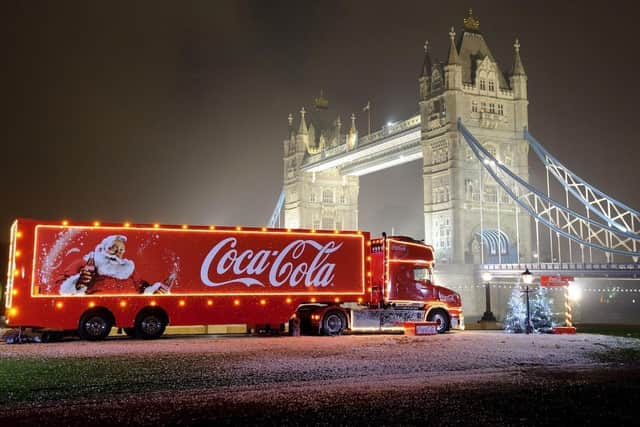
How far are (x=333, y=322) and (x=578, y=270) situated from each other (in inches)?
1523

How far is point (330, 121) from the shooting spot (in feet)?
391

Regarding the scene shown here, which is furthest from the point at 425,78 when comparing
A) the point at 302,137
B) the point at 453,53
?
the point at 302,137

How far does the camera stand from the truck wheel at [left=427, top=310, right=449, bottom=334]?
2486 cm

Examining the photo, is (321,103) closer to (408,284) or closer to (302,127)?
(302,127)

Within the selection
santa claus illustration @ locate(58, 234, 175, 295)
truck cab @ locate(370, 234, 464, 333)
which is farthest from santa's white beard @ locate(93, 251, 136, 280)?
truck cab @ locate(370, 234, 464, 333)

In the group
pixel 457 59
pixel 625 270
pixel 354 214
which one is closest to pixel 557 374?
pixel 625 270

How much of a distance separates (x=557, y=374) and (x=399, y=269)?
11.5 m

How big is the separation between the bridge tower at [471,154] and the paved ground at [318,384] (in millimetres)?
50084

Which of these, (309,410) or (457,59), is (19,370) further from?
(457,59)

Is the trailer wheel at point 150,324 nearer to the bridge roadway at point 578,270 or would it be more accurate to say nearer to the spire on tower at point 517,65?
the bridge roadway at point 578,270

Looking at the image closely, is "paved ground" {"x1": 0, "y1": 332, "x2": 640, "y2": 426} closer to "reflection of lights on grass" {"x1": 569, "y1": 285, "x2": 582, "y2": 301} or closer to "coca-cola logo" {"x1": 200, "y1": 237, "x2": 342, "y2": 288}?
"coca-cola logo" {"x1": 200, "y1": 237, "x2": 342, "y2": 288}

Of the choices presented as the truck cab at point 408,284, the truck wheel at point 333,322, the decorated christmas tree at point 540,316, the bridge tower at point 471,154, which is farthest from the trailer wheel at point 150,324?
the bridge tower at point 471,154

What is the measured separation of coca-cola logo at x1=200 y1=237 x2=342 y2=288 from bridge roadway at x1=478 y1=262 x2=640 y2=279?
1372 inches

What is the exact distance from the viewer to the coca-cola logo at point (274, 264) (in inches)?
891
